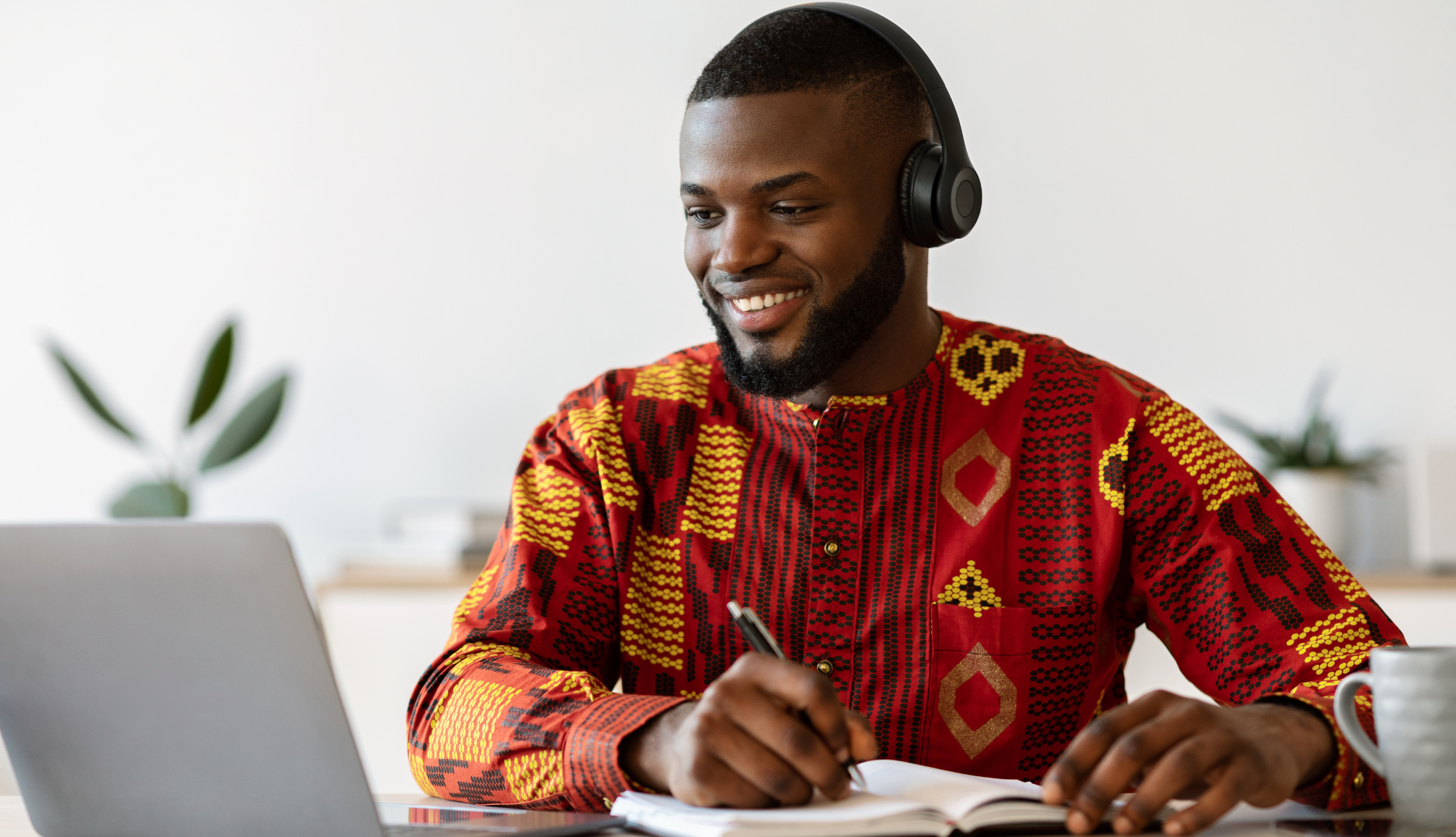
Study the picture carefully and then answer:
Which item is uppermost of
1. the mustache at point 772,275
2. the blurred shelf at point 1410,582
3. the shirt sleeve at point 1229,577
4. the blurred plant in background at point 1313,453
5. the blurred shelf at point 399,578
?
the mustache at point 772,275

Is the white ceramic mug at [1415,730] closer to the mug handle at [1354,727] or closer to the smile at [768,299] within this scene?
the mug handle at [1354,727]

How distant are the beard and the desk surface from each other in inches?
22.0

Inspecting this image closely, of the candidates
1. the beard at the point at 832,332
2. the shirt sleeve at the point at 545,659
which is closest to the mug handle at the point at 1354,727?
the shirt sleeve at the point at 545,659

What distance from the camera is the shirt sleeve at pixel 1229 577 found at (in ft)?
3.60

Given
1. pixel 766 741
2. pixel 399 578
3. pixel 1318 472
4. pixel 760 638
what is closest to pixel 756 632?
pixel 760 638

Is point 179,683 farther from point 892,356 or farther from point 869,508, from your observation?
point 892,356

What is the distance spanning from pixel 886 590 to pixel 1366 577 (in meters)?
1.46

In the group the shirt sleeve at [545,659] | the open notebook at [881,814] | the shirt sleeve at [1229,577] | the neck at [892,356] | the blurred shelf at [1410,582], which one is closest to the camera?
the open notebook at [881,814]

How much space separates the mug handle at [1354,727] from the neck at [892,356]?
60 cm

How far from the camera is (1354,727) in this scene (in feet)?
2.60

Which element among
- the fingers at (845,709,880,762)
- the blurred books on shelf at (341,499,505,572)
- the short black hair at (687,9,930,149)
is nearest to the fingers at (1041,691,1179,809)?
the fingers at (845,709,880,762)

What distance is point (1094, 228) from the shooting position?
2.67 metres

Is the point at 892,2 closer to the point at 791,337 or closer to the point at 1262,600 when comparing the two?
the point at 791,337

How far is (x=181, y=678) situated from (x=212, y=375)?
2.01 metres
